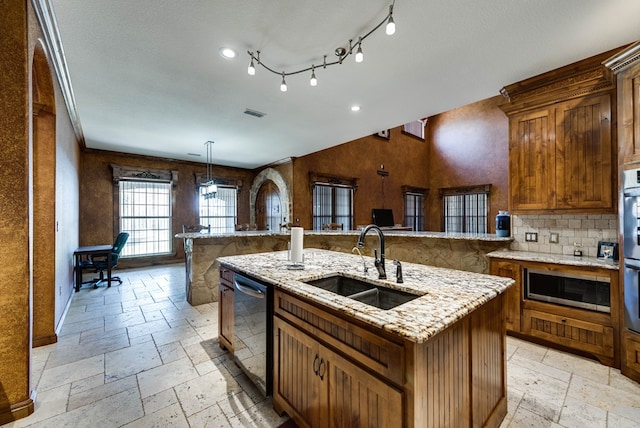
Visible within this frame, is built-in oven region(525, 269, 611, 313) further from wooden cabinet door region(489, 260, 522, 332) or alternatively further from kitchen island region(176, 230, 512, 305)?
kitchen island region(176, 230, 512, 305)

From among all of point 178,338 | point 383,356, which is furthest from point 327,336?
point 178,338

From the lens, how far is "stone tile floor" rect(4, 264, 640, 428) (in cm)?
176

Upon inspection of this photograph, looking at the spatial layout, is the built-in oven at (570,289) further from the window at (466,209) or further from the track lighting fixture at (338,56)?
the window at (466,209)

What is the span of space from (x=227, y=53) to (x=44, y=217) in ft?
8.09

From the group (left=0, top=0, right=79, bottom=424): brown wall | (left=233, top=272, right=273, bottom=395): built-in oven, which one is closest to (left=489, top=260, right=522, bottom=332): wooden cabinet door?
(left=233, top=272, right=273, bottom=395): built-in oven

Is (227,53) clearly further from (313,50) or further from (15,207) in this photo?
(15,207)

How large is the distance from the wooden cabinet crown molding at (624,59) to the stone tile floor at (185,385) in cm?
245

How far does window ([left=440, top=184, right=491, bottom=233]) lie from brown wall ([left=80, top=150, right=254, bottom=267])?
778 cm

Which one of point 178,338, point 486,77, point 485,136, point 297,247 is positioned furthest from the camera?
point 485,136

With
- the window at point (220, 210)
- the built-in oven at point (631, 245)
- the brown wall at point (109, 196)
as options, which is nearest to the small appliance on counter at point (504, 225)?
the built-in oven at point (631, 245)

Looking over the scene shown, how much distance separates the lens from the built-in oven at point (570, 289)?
2.35 metres

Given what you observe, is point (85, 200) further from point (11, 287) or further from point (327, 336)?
point (327, 336)

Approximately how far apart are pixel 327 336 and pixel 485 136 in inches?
349

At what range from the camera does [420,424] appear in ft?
3.35
